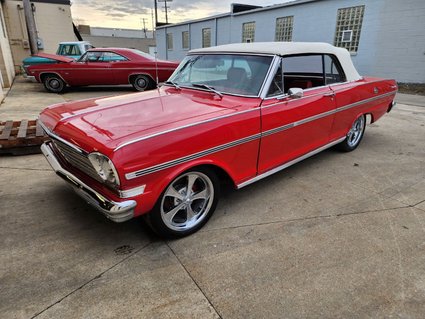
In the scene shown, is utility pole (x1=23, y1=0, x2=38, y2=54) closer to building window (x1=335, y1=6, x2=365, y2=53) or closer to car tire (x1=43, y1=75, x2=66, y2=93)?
car tire (x1=43, y1=75, x2=66, y2=93)

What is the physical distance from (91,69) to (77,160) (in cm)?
872

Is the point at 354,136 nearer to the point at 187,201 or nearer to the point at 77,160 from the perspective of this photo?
the point at 187,201

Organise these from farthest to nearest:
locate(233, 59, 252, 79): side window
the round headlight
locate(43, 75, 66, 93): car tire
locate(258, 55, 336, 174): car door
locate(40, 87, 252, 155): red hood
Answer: locate(43, 75, 66, 93): car tire
locate(233, 59, 252, 79): side window
locate(258, 55, 336, 174): car door
locate(40, 87, 252, 155): red hood
the round headlight

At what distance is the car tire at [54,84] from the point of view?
10.4m

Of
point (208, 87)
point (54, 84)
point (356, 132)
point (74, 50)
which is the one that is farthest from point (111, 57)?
point (356, 132)

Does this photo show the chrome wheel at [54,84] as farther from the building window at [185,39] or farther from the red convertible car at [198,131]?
the building window at [185,39]

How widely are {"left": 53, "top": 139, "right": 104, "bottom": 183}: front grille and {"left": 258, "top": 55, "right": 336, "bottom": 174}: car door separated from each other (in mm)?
1597

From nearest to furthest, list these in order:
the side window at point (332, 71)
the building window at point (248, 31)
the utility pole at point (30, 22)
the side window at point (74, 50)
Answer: the side window at point (332, 71)
the utility pole at point (30, 22)
the side window at point (74, 50)
the building window at point (248, 31)

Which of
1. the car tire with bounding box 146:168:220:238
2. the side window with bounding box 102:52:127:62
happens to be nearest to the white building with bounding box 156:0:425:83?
the side window with bounding box 102:52:127:62

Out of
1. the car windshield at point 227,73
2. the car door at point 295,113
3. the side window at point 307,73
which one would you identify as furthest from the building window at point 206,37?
the car windshield at point 227,73

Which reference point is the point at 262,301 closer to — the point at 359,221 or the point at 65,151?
the point at 359,221

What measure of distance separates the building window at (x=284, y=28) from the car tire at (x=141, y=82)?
10.1 m

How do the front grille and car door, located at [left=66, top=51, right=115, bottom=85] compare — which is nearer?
the front grille

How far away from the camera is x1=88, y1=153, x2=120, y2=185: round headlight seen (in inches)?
86.8
